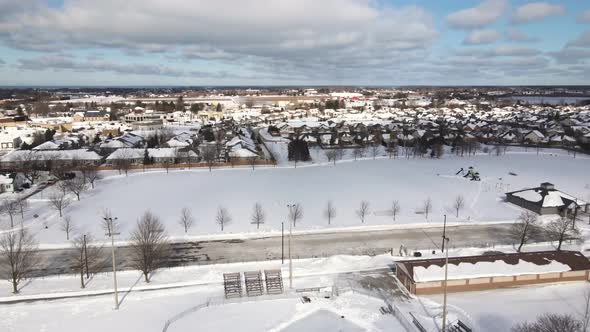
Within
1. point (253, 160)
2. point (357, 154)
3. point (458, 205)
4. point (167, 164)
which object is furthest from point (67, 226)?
point (357, 154)

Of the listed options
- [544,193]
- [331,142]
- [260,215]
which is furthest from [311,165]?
[544,193]

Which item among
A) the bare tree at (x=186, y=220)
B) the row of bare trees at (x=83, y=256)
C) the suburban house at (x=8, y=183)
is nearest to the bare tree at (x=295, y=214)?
the bare tree at (x=186, y=220)

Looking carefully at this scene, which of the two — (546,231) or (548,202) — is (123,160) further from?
(548,202)

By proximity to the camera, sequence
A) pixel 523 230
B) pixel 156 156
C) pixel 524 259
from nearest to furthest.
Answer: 1. pixel 524 259
2. pixel 523 230
3. pixel 156 156

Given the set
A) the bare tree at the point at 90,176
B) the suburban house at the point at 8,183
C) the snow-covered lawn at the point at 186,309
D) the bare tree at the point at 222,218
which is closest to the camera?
the snow-covered lawn at the point at 186,309

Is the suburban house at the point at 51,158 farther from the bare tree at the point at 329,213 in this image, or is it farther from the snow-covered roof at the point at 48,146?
the bare tree at the point at 329,213

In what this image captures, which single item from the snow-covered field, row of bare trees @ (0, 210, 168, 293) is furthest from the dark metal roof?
row of bare trees @ (0, 210, 168, 293)

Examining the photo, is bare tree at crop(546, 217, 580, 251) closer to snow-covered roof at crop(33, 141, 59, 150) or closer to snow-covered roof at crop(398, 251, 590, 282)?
snow-covered roof at crop(398, 251, 590, 282)
